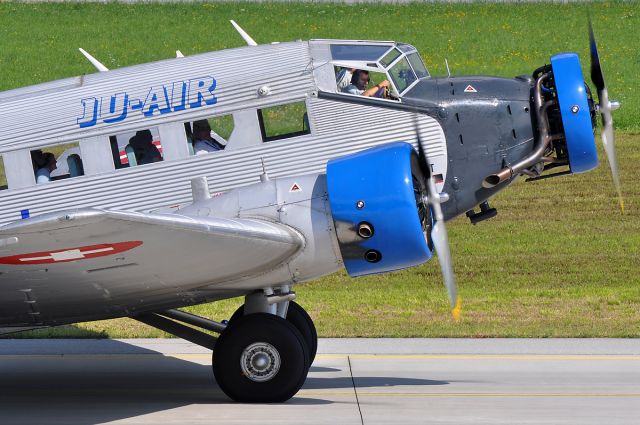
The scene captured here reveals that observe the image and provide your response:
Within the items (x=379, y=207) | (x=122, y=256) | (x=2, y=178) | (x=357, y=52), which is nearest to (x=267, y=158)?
(x=357, y=52)

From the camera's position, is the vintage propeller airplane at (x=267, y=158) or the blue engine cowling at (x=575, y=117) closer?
the vintage propeller airplane at (x=267, y=158)

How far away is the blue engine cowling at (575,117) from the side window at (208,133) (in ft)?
11.6

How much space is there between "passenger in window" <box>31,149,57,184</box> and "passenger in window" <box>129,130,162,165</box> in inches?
35.3

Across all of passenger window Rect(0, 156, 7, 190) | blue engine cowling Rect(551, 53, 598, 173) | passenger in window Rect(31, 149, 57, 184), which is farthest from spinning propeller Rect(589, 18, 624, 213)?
passenger window Rect(0, 156, 7, 190)

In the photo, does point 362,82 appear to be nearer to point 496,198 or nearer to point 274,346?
point 274,346

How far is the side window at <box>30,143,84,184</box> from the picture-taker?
1278 centimetres

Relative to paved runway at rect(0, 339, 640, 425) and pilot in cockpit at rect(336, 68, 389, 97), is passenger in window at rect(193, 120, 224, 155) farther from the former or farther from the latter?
paved runway at rect(0, 339, 640, 425)

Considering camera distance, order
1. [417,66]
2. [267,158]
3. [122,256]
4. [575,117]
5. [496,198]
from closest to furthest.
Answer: [122,256] < [575,117] < [267,158] < [417,66] < [496,198]

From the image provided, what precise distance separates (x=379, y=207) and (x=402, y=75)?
242 centimetres

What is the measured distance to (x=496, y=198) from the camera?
80.8 ft

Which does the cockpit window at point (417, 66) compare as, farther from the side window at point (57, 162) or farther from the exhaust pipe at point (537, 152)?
the side window at point (57, 162)

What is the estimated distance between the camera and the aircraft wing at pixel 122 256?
1059 centimetres

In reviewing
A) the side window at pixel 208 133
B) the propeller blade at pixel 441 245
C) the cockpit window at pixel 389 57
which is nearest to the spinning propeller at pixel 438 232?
the propeller blade at pixel 441 245

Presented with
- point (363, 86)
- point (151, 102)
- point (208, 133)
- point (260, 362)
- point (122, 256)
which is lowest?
point (260, 362)
